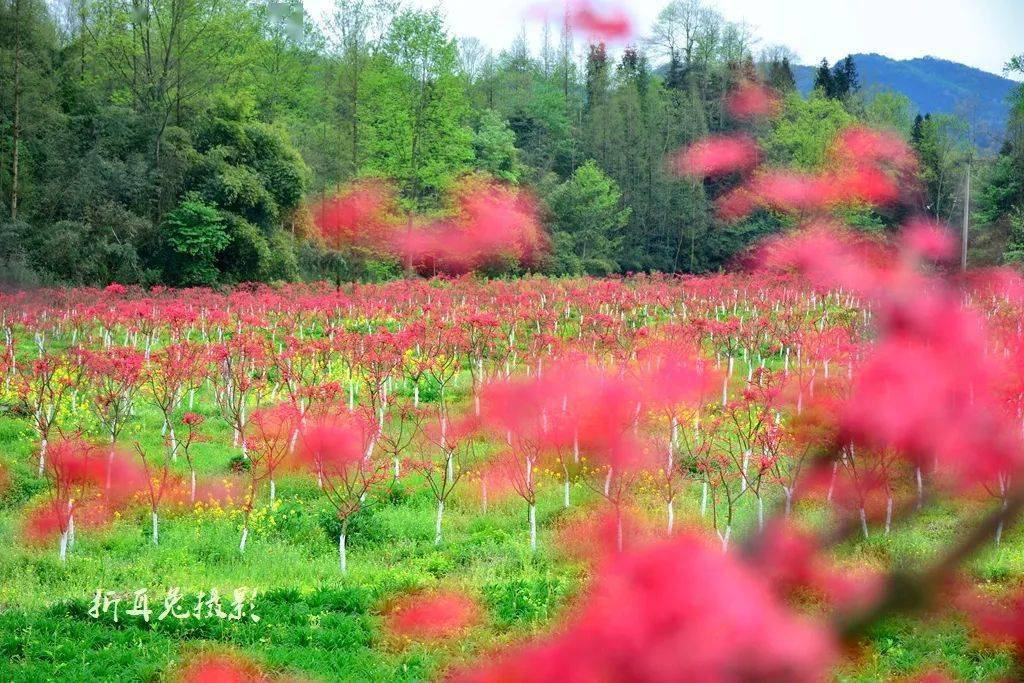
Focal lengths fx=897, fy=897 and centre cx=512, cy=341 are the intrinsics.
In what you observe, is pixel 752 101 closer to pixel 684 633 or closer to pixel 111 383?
pixel 111 383

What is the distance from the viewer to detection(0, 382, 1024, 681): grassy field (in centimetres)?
734

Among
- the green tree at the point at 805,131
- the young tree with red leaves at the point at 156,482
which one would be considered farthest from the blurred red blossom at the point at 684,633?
the green tree at the point at 805,131

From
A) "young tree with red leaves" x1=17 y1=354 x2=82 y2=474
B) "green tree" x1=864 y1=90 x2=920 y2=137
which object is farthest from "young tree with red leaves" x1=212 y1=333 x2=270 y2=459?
"green tree" x1=864 y1=90 x2=920 y2=137

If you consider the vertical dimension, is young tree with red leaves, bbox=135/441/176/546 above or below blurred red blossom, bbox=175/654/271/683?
above

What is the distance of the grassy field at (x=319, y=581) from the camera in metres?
7.34

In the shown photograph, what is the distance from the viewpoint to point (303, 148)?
35750mm

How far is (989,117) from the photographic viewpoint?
43469 millimetres

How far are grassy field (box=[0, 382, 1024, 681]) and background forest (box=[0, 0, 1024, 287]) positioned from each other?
42.6 ft

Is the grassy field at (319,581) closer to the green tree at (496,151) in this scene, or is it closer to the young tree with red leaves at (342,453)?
the young tree with red leaves at (342,453)

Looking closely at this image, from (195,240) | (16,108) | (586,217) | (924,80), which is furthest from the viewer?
(924,80)

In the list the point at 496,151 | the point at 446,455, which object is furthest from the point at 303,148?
the point at 446,455

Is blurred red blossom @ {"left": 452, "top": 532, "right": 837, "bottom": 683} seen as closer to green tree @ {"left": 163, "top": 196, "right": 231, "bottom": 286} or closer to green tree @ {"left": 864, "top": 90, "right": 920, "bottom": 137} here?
green tree @ {"left": 163, "top": 196, "right": 231, "bottom": 286}

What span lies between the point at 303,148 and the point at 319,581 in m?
28.8

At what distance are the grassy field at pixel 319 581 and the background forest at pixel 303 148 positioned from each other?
42.6 ft
